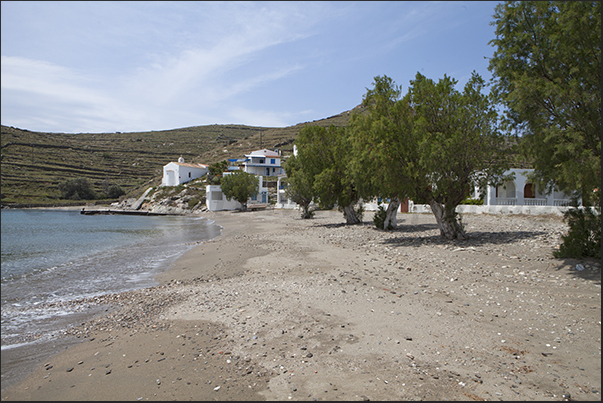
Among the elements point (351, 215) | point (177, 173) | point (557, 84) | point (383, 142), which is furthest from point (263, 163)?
point (557, 84)

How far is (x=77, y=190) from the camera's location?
77750mm

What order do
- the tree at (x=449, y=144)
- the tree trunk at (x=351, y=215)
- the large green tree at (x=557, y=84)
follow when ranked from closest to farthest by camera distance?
the large green tree at (x=557, y=84) → the tree at (x=449, y=144) → the tree trunk at (x=351, y=215)

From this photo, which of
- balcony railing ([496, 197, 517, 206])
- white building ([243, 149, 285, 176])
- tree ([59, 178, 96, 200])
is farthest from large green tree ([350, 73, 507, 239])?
tree ([59, 178, 96, 200])

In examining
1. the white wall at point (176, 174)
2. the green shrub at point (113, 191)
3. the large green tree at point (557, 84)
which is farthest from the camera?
the green shrub at point (113, 191)

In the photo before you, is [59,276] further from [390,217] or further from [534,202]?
[534,202]

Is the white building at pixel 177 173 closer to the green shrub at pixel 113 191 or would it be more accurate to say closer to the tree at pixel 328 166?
the green shrub at pixel 113 191

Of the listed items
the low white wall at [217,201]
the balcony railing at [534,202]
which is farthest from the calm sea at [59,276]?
the low white wall at [217,201]

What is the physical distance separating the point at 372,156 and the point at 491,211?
53.7 feet

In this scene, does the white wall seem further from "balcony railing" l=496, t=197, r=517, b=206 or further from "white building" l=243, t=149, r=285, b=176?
"balcony railing" l=496, t=197, r=517, b=206

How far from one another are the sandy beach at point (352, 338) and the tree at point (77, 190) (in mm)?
79257

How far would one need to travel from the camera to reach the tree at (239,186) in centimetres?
5891

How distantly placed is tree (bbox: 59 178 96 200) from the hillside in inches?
59.3

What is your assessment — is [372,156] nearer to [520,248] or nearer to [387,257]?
[387,257]

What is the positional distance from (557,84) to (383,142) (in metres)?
6.71
